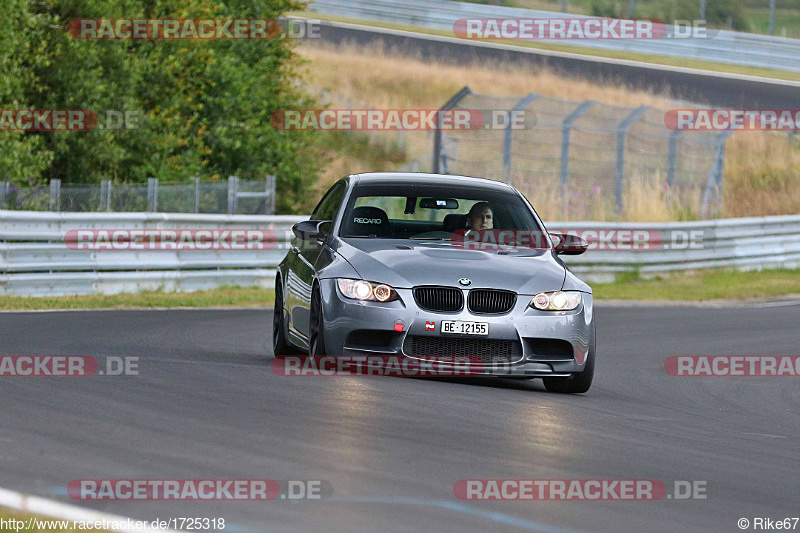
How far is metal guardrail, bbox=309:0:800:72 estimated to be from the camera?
44469 millimetres

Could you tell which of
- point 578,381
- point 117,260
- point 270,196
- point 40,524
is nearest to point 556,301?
point 578,381

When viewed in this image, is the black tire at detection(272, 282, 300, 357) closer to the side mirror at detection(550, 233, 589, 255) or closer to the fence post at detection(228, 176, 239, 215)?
the side mirror at detection(550, 233, 589, 255)

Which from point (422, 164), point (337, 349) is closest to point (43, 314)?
point (337, 349)

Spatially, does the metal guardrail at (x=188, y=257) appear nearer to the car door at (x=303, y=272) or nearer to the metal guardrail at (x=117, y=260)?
the metal guardrail at (x=117, y=260)

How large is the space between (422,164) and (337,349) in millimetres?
26504

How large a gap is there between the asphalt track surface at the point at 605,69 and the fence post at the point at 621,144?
11964 millimetres

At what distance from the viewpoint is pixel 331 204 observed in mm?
11727

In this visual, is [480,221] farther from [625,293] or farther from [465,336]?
[625,293]

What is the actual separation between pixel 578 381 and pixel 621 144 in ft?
59.4

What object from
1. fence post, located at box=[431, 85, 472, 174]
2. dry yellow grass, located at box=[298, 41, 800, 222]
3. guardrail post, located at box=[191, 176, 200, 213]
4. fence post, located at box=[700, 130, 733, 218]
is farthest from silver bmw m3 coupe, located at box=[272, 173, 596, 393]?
fence post, located at box=[700, 130, 733, 218]

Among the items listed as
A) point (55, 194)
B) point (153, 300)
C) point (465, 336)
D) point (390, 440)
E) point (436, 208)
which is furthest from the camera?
point (55, 194)

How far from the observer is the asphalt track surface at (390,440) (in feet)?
18.7

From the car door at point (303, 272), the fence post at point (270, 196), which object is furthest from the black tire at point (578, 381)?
the fence post at point (270, 196)

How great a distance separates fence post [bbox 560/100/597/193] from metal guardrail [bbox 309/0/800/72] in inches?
641
